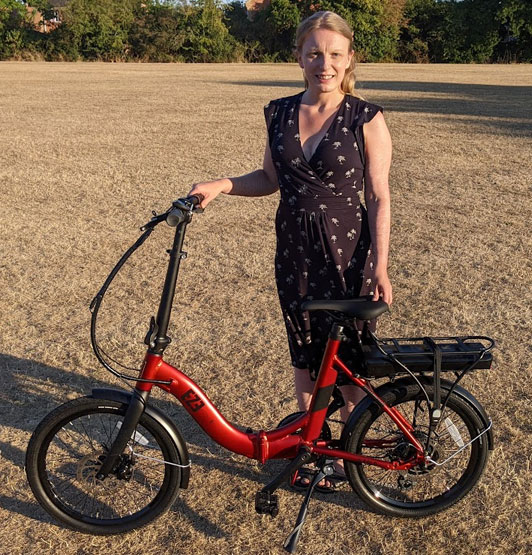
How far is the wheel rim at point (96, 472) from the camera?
260cm

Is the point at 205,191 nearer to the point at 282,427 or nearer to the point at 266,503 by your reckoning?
the point at 282,427

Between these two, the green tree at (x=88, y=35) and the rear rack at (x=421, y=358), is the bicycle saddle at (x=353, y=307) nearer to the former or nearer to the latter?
the rear rack at (x=421, y=358)

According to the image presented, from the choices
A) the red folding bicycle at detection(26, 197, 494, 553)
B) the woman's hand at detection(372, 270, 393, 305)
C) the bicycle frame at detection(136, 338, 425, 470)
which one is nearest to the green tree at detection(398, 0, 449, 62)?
the woman's hand at detection(372, 270, 393, 305)

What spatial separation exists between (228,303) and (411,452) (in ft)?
8.57

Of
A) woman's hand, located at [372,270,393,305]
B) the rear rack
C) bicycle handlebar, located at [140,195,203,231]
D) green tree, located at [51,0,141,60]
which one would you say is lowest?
the rear rack

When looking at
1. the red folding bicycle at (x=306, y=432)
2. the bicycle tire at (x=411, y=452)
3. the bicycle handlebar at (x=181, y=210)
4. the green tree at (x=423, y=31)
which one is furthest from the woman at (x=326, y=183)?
the green tree at (x=423, y=31)

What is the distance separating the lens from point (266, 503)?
2725 millimetres

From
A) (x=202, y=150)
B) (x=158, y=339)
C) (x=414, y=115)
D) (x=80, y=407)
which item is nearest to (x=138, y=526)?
(x=80, y=407)

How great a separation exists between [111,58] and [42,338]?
45684 mm

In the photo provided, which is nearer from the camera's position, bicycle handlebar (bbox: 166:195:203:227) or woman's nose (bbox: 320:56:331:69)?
bicycle handlebar (bbox: 166:195:203:227)

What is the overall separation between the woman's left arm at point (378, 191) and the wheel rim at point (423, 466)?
55cm

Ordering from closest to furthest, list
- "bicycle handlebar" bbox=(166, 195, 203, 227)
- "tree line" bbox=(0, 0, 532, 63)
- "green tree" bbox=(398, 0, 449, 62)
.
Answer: "bicycle handlebar" bbox=(166, 195, 203, 227) → "tree line" bbox=(0, 0, 532, 63) → "green tree" bbox=(398, 0, 449, 62)

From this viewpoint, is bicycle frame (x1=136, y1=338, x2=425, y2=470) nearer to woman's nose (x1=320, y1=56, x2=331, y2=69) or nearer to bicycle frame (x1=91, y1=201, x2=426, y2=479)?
bicycle frame (x1=91, y1=201, x2=426, y2=479)

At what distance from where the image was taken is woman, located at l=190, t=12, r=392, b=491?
99.7 inches
